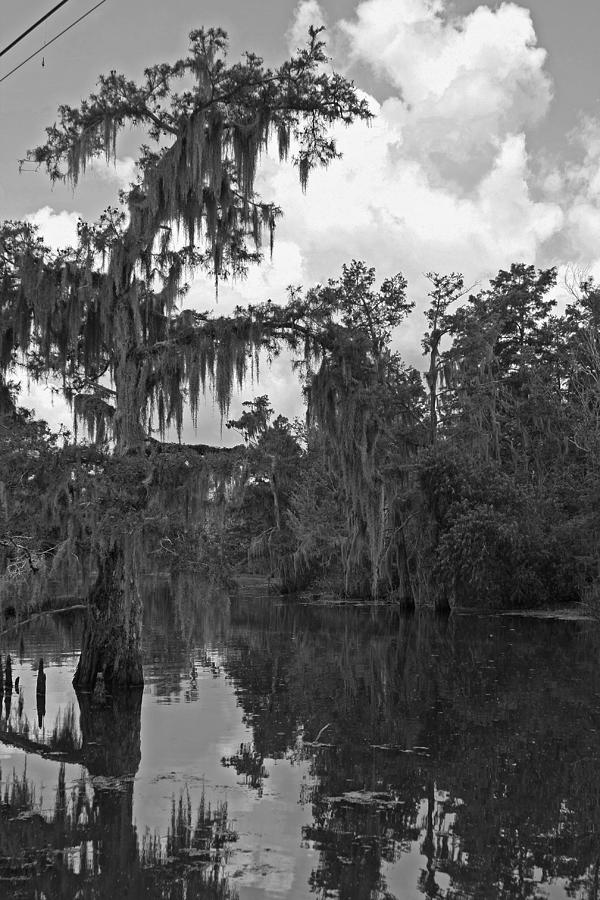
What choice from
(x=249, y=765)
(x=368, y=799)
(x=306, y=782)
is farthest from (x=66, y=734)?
(x=368, y=799)

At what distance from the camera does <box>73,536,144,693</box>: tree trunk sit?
1345 cm

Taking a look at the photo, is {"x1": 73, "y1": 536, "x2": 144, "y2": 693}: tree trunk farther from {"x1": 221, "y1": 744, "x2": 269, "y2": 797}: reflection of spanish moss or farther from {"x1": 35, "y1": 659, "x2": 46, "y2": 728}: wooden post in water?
{"x1": 221, "y1": 744, "x2": 269, "y2": 797}: reflection of spanish moss

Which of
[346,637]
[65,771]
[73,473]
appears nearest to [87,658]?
[73,473]

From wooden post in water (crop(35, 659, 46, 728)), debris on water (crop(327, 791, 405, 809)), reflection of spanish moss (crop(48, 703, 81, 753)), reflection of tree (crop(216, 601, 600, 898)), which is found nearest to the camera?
reflection of tree (crop(216, 601, 600, 898))

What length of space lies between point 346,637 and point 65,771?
1493cm

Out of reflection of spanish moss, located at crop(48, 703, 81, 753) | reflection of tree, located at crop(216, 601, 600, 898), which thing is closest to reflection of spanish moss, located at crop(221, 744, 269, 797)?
reflection of tree, located at crop(216, 601, 600, 898)

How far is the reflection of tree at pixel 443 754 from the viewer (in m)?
6.63

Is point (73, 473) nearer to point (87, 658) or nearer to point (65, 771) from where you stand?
point (87, 658)

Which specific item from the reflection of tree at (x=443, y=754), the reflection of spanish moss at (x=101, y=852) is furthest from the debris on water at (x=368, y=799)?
the reflection of spanish moss at (x=101, y=852)

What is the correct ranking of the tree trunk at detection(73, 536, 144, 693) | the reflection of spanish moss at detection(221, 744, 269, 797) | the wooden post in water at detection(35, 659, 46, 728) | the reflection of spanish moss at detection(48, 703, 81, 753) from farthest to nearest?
the tree trunk at detection(73, 536, 144, 693)
the wooden post in water at detection(35, 659, 46, 728)
the reflection of spanish moss at detection(48, 703, 81, 753)
the reflection of spanish moss at detection(221, 744, 269, 797)

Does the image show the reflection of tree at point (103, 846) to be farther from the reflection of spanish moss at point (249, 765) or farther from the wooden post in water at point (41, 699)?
the wooden post in water at point (41, 699)

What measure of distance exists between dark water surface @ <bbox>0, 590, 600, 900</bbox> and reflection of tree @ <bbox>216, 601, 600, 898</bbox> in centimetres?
3

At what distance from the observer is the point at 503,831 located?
24.2ft

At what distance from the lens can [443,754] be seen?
10.1m
